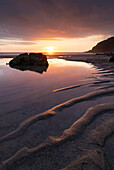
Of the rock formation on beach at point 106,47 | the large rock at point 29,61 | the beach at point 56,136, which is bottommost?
the beach at point 56,136

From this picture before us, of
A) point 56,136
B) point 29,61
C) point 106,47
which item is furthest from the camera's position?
point 106,47

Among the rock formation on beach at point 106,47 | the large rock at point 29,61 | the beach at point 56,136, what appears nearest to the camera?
the beach at point 56,136

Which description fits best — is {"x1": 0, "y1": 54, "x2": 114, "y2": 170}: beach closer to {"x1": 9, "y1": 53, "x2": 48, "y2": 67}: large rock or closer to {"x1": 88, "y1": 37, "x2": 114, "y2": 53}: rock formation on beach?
{"x1": 9, "y1": 53, "x2": 48, "y2": 67}: large rock

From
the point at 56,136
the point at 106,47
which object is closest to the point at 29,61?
the point at 56,136

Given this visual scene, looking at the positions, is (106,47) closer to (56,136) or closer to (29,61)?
(29,61)

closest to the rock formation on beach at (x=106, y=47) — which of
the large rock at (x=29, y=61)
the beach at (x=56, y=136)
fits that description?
the large rock at (x=29, y=61)

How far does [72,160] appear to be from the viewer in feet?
4.58

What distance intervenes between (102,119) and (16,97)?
261cm

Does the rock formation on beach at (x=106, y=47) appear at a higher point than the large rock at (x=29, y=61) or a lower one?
higher

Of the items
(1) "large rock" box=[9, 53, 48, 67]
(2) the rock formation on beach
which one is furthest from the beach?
(2) the rock formation on beach

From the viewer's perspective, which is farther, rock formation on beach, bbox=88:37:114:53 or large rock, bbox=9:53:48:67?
rock formation on beach, bbox=88:37:114:53

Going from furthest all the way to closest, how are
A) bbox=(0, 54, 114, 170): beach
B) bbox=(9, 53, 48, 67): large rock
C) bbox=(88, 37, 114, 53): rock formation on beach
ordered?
bbox=(88, 37, 114, 53): rock formation on beach, bbox=(9, 53, 48, 67): large rock, bbox=(0, 54, 114, 170): beach

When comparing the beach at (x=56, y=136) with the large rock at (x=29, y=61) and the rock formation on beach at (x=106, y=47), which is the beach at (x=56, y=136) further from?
the rock formation on beach at (x=106, y=47)

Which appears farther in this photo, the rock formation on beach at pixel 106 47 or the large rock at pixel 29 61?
the rock formation on beach at pixel 106 47
